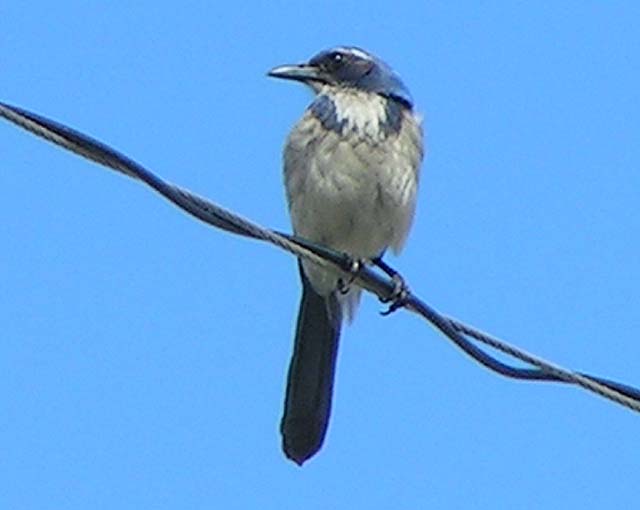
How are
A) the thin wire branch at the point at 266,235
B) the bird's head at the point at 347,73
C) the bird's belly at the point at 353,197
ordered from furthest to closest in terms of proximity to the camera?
the bird's head at the point at 347,73 → the bird's belly at the point at 353,197 → the thin wire branch at the point at 266,235

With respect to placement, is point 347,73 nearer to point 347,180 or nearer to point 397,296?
point 347,180

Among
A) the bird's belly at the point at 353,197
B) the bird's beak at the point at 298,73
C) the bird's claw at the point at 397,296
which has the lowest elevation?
the bird's claw at the point at 397,296

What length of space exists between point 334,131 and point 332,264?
154cm

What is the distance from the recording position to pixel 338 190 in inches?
322

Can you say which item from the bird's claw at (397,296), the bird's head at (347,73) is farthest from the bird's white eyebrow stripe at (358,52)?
the bird's claw at (397,296)

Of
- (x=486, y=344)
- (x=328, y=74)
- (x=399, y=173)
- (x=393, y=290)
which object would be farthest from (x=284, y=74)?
(x=486, y=344)

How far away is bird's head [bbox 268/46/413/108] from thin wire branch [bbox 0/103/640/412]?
247cm

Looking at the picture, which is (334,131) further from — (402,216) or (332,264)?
(332,264)

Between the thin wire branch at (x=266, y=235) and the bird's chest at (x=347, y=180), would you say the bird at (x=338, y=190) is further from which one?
the thin wire branch at (x=266, y=235)

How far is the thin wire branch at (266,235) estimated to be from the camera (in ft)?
16.4

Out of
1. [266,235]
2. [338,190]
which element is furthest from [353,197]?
[266,235]

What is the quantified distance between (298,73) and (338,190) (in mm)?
905

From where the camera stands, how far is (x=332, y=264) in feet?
22.4

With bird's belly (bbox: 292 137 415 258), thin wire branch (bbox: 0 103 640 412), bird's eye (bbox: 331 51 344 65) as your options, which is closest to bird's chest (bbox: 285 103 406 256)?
bird's belly (bbox: 292 137 415 258)
